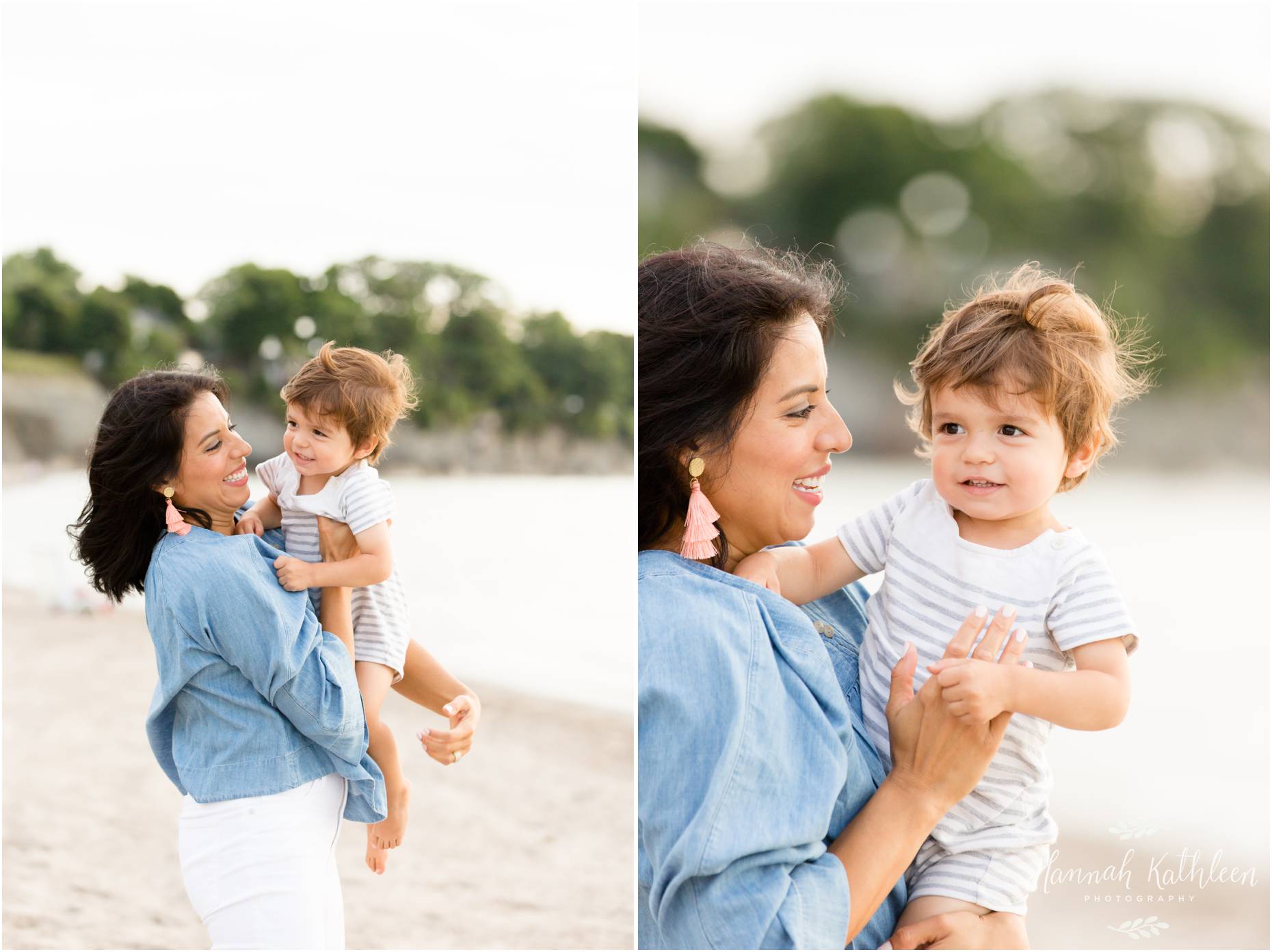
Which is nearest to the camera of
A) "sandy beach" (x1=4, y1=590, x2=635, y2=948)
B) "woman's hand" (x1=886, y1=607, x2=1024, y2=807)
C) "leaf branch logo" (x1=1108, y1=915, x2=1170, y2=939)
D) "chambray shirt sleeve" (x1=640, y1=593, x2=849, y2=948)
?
"chambray shirt sleeve" (x1=640, y1=593, x2=849, y2=948)

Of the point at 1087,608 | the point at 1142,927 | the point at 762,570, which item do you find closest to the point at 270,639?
the point at 762,570

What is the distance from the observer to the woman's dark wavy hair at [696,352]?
1.53 meters

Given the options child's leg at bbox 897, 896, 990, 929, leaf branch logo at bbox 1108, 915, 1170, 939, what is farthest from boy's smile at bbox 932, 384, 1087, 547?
leaf branch logo at bbox 1108, 915, 1170, 939

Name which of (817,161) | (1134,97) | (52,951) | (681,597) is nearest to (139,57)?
(52,951)

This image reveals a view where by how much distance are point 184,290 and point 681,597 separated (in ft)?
27.8

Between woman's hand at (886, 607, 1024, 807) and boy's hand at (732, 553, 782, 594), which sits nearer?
woman's hand at (886, 607, 1024, 807)

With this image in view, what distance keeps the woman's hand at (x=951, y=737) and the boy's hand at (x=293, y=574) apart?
2.68ft

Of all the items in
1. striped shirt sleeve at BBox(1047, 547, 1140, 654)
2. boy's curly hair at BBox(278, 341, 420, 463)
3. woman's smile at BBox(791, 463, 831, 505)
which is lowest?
striped shirt sleeve at BBox(1047, 547, 1140, 654)

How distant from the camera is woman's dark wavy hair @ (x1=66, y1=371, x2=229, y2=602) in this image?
1539 mm

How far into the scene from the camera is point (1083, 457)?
5.07ft

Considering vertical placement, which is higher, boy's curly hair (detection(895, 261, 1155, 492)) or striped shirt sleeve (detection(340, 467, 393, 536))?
boy's curly hair (detection(895, 261, 1155, 492))

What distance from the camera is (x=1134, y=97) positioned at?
1850 centimetres

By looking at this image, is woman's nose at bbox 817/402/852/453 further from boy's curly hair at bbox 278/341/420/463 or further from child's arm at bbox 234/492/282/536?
child's arm at bbox 234/492/282/536

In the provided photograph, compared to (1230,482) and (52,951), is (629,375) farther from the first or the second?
(1230,482)
